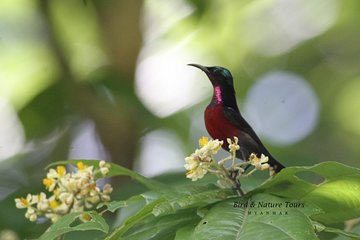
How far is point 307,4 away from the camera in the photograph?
3166 mm

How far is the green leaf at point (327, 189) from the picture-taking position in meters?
1.22

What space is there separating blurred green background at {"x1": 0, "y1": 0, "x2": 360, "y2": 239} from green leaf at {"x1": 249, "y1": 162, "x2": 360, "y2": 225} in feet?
2.41

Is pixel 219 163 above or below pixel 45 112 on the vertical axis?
above

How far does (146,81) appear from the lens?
243cm

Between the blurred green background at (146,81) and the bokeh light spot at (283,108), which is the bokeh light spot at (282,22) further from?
the bokeh light spot at (283,108)

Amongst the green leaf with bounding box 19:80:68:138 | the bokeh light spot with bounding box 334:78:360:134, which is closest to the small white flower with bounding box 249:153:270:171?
the green leaf with bounding box 19:80:68:138

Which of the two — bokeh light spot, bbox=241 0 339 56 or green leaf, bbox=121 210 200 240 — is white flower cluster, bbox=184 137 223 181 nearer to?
green leaf, bbox=121 210 200 240

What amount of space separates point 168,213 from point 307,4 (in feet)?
7.00

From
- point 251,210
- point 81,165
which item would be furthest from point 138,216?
point 81,165

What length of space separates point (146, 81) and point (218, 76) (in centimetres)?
113

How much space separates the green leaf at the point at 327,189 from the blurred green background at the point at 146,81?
74 cm

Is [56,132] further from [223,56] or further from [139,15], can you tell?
[223,56]

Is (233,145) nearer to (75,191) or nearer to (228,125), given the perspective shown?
(228,125)

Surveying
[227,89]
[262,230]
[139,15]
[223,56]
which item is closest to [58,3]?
[139,15]
